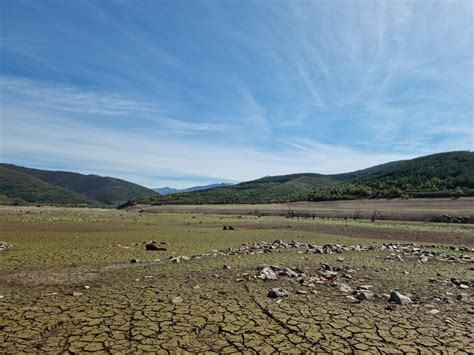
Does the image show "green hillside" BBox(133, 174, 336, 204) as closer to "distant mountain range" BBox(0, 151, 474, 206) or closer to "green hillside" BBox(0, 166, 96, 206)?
"distant mountain range" BBox(0, 151, 474, 206)

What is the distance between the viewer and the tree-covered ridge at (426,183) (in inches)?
2374

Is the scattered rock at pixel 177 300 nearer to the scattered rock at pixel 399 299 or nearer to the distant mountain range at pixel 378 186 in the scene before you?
the scattered rock at pixel 399 299

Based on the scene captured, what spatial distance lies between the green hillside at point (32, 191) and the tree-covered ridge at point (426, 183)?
488 ft

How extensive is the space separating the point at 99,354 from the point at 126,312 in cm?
180

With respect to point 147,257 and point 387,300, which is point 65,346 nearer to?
point 387,300

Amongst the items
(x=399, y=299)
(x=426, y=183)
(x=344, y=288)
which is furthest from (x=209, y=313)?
(x=426, y=183)

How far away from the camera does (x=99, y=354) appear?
4828mm

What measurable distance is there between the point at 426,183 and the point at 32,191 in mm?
201692

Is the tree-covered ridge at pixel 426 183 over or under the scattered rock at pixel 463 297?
over

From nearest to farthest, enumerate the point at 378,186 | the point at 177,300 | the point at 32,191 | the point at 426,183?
the point at 177,300, the point at 426,183, the point at 378,186, the point at 32,191

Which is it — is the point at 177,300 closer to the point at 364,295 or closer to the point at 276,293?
the point at 276,293

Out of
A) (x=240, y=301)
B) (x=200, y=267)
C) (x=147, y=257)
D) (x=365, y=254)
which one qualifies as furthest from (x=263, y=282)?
(x=365, y=254)

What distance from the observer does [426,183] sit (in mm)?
74812

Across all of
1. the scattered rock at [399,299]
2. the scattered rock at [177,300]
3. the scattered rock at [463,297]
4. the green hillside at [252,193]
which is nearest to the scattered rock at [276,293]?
the scattered rock at [177,300]
